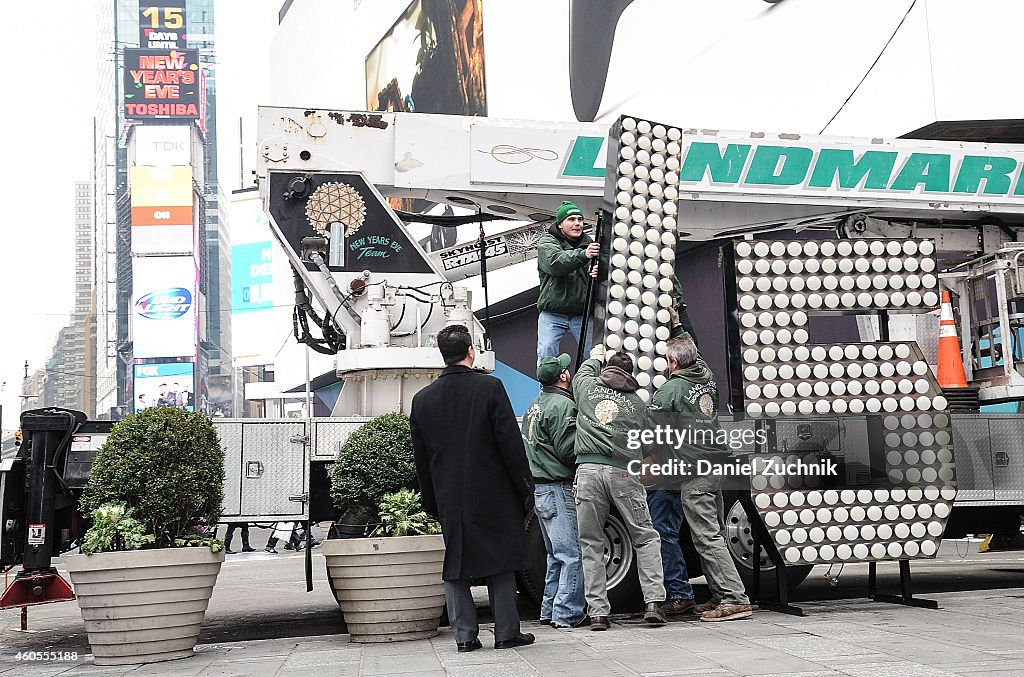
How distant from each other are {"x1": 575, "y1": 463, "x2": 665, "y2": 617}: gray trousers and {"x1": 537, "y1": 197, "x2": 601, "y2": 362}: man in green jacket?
4.49ft

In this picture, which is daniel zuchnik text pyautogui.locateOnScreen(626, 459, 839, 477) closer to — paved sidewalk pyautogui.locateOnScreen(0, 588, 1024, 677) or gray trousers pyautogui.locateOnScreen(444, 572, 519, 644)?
paved sidewalk pyautogui.locateOnScreen(0, 588, 1024, 677)

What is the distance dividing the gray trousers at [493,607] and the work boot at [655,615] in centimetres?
111

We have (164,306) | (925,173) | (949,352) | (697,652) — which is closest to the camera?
(697,652)

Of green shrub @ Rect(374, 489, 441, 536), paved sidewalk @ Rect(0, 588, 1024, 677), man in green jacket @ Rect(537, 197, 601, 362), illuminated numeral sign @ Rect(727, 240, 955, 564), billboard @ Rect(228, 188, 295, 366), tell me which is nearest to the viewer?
paved sidewalk @ Rect(0, 588, 1024, 677)

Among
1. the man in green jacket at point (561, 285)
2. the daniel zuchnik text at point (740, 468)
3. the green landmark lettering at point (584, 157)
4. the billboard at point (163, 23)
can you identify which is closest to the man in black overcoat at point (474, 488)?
the daniel zuchnik text at point (740, 468)

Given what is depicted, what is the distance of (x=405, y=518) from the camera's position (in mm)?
7031

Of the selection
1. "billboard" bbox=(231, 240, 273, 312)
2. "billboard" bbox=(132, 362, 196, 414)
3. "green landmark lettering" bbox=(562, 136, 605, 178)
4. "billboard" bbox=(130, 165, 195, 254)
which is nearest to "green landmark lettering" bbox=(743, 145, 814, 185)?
"green landmark lettering" bbox=(562, 136, 605, 178)

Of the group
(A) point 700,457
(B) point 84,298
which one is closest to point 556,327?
(A) point 700,457

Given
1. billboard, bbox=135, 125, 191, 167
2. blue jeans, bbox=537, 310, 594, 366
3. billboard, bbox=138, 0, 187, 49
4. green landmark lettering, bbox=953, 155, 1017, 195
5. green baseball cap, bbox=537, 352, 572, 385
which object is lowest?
green baseball cap, bbox=537, 352, 572, 385

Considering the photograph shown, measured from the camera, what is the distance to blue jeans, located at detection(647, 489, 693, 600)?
25.6 feet

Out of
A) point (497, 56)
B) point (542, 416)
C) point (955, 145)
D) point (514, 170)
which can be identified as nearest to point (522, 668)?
point (542, 416)

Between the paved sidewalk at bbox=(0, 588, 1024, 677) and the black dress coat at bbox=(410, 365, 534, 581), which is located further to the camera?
the black dress coat at bbox=(410, 365, 534, 581)

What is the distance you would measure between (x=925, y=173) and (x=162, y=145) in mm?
121148

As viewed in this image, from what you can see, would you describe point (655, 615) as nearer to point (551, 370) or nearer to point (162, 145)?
point (551, 370)
